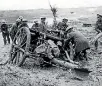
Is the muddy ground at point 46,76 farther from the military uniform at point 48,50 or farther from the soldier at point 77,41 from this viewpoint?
the soldier at point 77,41

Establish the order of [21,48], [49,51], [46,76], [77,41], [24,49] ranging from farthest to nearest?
[24,49], [21,48], [77,41], [49,51], [46,76]

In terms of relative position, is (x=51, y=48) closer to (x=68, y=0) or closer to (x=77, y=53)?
(x=77, y=53)

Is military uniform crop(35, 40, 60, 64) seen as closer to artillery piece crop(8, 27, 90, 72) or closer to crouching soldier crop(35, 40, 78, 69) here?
crouching soldier crop(35, 40, 78, 69)

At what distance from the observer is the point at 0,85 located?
18.2 ft

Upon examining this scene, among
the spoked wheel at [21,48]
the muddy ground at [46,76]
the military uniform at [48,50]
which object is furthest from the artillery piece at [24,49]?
the muddy ground at [46,76]

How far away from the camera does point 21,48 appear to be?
7742 millimetres

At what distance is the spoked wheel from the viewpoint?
729cm

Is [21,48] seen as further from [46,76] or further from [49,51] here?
[46,76]

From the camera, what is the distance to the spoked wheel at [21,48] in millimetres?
7293

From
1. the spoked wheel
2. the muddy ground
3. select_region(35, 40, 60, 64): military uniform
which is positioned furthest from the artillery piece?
the muddy ground

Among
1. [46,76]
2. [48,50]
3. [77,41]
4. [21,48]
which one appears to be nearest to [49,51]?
[48,50]

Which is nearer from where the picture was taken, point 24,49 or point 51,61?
point 51,61

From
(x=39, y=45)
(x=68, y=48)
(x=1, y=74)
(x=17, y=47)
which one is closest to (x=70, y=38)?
(x=68, y=48)

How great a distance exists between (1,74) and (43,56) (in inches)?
56.5
